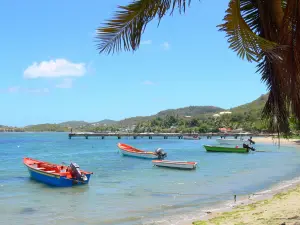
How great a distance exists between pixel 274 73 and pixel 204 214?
30.8 feet

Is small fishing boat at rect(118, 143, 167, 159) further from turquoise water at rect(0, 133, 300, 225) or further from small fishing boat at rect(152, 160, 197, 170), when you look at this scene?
turquoise water at rect(0, 133, 300, 225)

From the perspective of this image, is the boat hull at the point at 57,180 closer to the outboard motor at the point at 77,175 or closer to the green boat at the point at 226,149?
the outboard motor at the point at 77,175

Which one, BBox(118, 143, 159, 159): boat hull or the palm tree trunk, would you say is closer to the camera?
the palm tree trunk

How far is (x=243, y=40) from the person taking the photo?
182 inches

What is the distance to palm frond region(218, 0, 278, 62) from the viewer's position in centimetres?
458

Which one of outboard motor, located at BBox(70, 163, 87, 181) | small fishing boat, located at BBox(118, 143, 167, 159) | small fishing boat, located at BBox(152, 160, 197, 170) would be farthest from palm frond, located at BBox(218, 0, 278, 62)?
small fishing boat, located at BBox(118, 143, 167, 159)

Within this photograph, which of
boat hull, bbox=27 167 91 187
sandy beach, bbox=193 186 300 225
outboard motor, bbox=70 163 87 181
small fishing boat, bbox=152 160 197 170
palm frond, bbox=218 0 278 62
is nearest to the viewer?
palm frond, bbox=218 0 278 62

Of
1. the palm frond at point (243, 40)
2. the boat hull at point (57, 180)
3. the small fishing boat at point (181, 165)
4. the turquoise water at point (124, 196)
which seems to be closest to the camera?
the palm frond at point (243, 40)

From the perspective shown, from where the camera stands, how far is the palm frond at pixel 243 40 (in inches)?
180

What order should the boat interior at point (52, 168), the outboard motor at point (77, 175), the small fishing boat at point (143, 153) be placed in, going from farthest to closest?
the small fishing boat at point (143, 153) → the boat interior at point (52, 168) → the outboard motor at point (77, 175)

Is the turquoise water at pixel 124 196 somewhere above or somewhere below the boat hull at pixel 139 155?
below

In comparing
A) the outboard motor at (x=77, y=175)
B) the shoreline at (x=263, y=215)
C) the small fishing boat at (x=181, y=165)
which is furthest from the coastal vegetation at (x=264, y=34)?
the small fishing boat at (x=181, y=165)

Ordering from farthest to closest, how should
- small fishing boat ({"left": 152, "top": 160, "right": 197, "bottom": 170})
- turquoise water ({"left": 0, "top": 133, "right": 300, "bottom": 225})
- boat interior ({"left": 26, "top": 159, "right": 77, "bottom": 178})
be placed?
small fishing boat ({"left": 152, "top": 160, "right": 197, "bottom": 170}) → boat interior ({"left": 26, "top": 159, "right": 77, "bottom": 178}) → turquoise water ({"left": 0, "top": 133, "right": 300, "bottom": 225})

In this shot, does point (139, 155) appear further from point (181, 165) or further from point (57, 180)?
point (57, 180)
